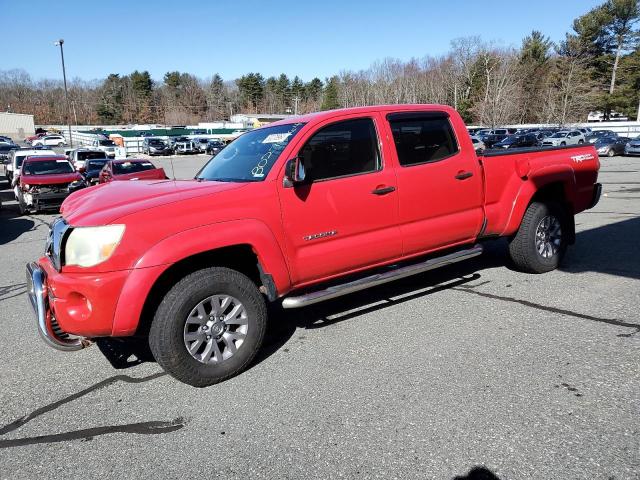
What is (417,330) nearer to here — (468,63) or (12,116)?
(468,63)

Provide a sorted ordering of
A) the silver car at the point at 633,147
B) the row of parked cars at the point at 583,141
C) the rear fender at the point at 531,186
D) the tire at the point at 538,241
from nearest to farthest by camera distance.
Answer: the rear fender at the point at 531,186
the tire at the point at 538,241
the silver car at the point at 633,147
the row of parked cars at the point at 583,141

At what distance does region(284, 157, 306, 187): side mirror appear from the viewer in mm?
3668

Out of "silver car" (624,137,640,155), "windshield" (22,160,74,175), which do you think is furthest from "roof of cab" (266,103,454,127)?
"silver car" (624,137,640,155)

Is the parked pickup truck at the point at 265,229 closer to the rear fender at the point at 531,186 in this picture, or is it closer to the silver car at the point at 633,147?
the rear fender at the point at 531,186

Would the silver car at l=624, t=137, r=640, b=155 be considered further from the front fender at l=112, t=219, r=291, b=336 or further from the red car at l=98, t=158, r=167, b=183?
the front fender at l=112, t=219, r=291, b=336

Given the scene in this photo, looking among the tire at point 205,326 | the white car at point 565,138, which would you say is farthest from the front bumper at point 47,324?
the white car at point 565,138

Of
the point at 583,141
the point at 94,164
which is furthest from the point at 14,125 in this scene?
the point at 583,141

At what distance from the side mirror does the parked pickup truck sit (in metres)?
0.01

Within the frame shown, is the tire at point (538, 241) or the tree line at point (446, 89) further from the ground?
the tree line at point (446, 89)

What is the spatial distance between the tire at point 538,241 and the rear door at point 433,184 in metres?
0.81

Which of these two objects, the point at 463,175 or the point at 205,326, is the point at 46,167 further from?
the point at 463,175

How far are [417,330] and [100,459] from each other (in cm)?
263

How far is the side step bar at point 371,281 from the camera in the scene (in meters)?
3.74

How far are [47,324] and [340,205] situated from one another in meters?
2.36
